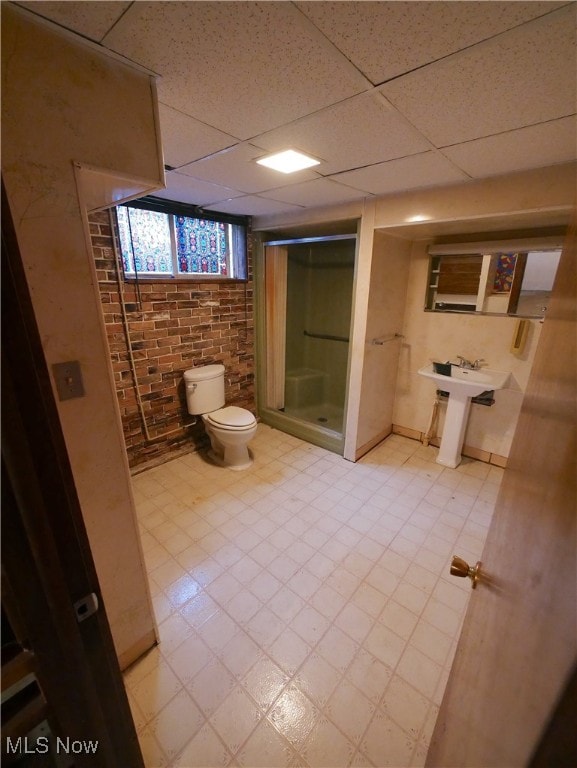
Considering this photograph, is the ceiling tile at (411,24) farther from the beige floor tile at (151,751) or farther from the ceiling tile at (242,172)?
the beige floor tile at (151,751)

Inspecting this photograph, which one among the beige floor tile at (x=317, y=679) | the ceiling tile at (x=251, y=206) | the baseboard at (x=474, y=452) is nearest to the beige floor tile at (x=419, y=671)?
the beige floor tile at (x=317, y=679)

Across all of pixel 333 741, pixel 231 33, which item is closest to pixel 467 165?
pixel 231 33

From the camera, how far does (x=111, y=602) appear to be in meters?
1.24

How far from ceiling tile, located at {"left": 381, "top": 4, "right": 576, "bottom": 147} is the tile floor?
214cm

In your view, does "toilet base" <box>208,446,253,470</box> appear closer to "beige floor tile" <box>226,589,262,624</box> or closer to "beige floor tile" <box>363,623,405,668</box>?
"beige floor tile" <box>226,589,262,624</box>

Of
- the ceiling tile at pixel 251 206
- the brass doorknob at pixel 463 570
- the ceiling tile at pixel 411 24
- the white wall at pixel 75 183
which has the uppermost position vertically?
the ceiling tile at pixel 251 206

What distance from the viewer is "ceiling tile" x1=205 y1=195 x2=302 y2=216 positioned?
2.36m

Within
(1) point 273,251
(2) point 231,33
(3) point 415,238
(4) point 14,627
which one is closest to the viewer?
(4) point 14,627

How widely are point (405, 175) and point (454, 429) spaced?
202cm

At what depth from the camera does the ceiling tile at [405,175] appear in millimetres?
1576

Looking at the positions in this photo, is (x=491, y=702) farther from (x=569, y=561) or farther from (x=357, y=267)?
(x=357, y=267)

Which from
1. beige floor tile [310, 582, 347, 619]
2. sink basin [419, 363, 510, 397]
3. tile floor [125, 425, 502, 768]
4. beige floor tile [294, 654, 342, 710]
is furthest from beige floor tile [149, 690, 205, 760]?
sink basin [419, 363, 510, 397]

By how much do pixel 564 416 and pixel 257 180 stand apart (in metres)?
1.98

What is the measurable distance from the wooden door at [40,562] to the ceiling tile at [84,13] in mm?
591
